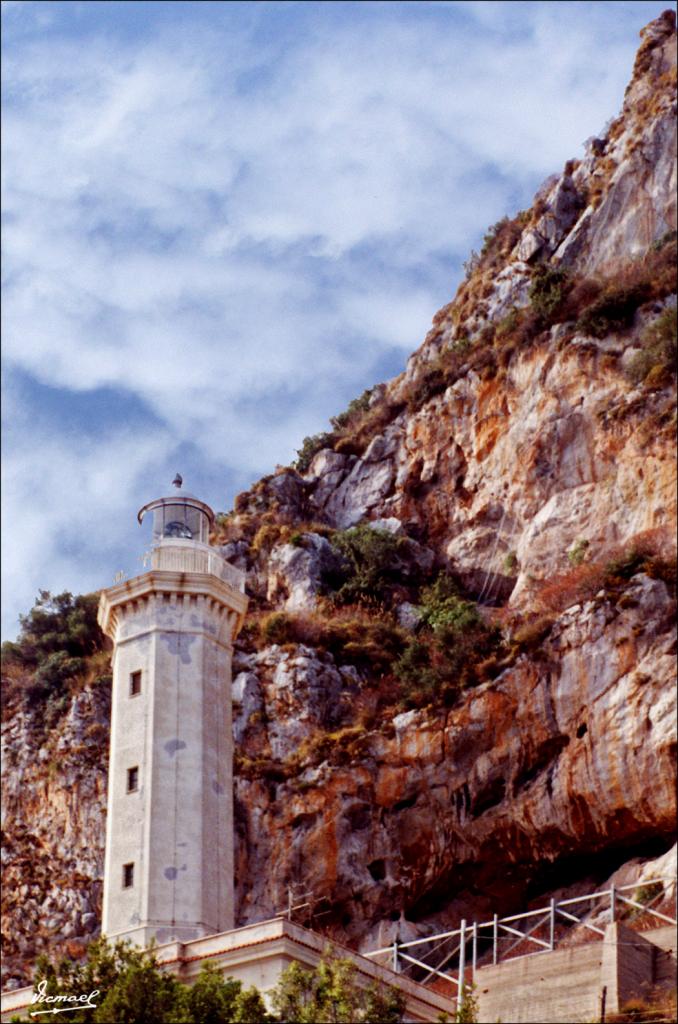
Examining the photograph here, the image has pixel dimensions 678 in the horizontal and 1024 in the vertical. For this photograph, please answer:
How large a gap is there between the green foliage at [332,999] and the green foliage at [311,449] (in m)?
31.2

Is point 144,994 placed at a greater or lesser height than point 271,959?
lesser

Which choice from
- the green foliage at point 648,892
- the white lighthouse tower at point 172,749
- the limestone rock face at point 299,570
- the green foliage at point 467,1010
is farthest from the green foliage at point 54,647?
the green foliage at point 467,1010

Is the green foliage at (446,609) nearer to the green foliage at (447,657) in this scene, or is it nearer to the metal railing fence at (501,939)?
the green foliage at (447,657)

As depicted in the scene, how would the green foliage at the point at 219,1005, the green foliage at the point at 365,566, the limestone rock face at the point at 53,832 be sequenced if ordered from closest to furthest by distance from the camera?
the green foliage at the point at 219,1005 → the limestone rock face at the point at 53,832 → the green foliage at the point at 365,566

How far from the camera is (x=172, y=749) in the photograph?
3438cm

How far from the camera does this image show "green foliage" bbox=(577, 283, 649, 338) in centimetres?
4453

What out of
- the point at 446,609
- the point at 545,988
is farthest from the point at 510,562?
the point at 545,988

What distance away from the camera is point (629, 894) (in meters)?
34.0

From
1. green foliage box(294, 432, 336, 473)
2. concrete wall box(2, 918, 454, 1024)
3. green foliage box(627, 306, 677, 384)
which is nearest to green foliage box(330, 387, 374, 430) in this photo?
green foliage box(294, 432, 336, 473)

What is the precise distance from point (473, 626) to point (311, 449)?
14.7 m

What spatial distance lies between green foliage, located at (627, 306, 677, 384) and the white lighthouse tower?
11.5 metres

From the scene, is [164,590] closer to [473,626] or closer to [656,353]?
[473,626]

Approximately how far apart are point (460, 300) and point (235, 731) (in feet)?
58.9

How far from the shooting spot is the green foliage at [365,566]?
4625cm
